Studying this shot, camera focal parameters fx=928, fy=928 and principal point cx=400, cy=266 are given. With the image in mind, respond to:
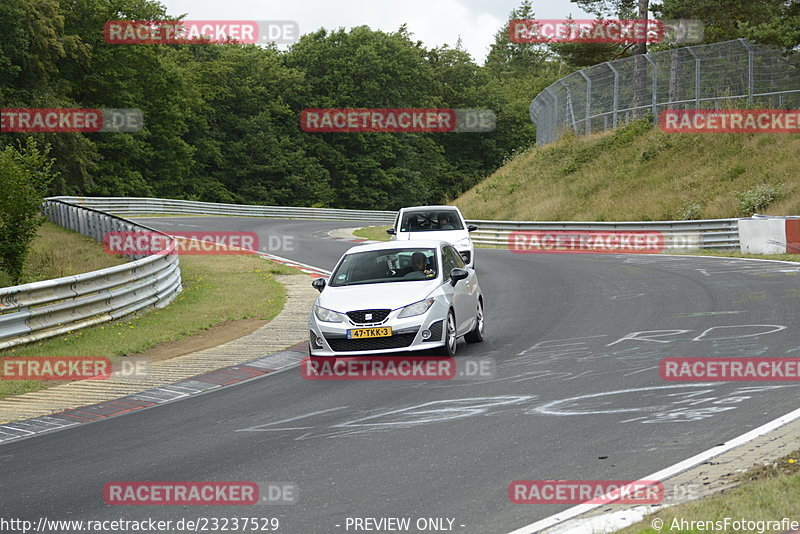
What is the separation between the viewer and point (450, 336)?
11703mm

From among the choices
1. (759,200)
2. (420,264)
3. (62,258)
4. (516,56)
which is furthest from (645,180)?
(516,56)

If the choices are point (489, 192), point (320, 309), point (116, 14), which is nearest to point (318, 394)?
point (320, 309)

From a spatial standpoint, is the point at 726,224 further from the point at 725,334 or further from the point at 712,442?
the point at 712,442

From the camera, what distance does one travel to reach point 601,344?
1215cm

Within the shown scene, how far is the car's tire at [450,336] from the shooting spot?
11.5 m

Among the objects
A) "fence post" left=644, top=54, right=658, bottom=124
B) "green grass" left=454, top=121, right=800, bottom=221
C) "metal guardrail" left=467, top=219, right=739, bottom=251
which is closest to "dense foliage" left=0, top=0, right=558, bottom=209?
"green grass" left=454, top=121, right=800, bottom=221

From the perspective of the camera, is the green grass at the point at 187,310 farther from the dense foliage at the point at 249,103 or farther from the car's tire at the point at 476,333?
the dense foliage at the point at 249,103

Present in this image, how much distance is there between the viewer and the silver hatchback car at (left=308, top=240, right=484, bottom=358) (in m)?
11.2

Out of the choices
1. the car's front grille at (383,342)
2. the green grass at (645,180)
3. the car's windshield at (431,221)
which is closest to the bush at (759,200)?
the green grass at (645,180)

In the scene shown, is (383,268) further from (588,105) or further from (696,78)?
(588,105)

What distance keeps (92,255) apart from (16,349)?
42.5 feet

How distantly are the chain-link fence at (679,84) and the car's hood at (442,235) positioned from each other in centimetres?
1848

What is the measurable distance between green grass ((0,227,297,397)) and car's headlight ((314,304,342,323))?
3.31m

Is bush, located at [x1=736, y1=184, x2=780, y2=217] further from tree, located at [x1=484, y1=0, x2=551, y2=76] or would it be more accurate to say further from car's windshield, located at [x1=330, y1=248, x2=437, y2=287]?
tree, located at [x1=484, y1=0, x2=551, y2=76]
